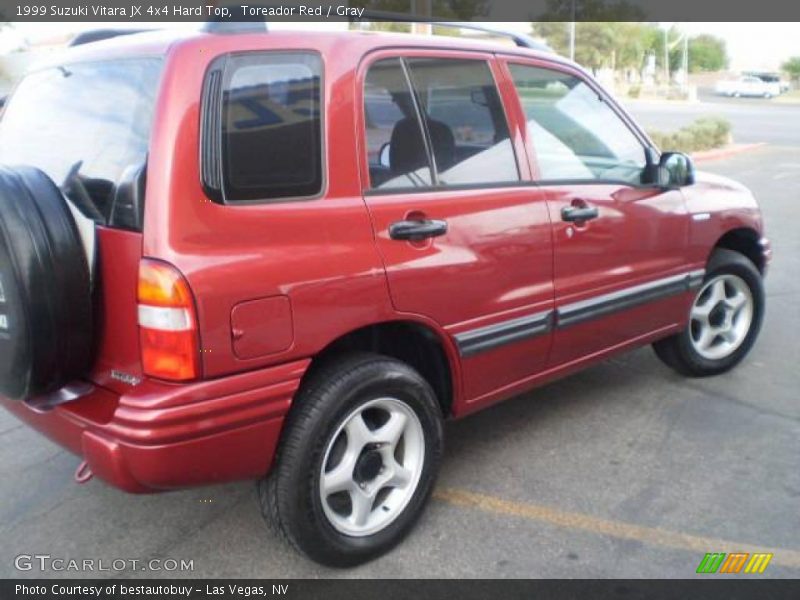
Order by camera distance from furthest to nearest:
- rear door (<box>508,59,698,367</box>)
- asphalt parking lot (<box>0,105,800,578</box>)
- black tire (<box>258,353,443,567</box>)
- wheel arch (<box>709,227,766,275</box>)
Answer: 1. wheel arch (<box>709,227,766,275</box>)
2. rear door (<box>508,59,698,367</box>)
3. asphalt parking lot (<box>0,105,800,578</box>)
4. black tire (<box>258,353,443,567</box>)

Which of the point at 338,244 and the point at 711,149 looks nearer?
the point at 338,244

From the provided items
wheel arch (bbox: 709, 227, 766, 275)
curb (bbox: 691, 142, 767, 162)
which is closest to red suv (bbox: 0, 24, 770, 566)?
wheel arch (bbox: 709, 227, 766, 275)

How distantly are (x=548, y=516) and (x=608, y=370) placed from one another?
1.78m

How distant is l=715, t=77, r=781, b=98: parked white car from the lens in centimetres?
5281

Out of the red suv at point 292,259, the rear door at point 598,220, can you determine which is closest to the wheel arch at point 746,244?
the rear door at point 598,220

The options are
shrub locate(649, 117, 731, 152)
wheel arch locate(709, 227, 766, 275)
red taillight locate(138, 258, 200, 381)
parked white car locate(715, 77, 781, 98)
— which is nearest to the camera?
red taillight locate(138, 258, 200, 381)

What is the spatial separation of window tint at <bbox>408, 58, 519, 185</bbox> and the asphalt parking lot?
4.39 ft

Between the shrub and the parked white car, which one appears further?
the parked white car

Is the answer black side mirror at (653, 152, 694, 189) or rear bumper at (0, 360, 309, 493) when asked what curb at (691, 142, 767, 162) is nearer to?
black side mirror at (653, 152, 694, 189)

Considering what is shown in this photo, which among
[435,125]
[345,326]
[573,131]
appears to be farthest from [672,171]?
[345,326]

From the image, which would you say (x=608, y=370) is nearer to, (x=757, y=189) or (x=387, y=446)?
(x=387, y=446)

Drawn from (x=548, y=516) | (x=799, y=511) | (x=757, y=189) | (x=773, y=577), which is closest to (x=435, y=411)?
(x=548, y=516)

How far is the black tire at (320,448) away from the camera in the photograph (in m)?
2.59

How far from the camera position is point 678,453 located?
3652 mm
